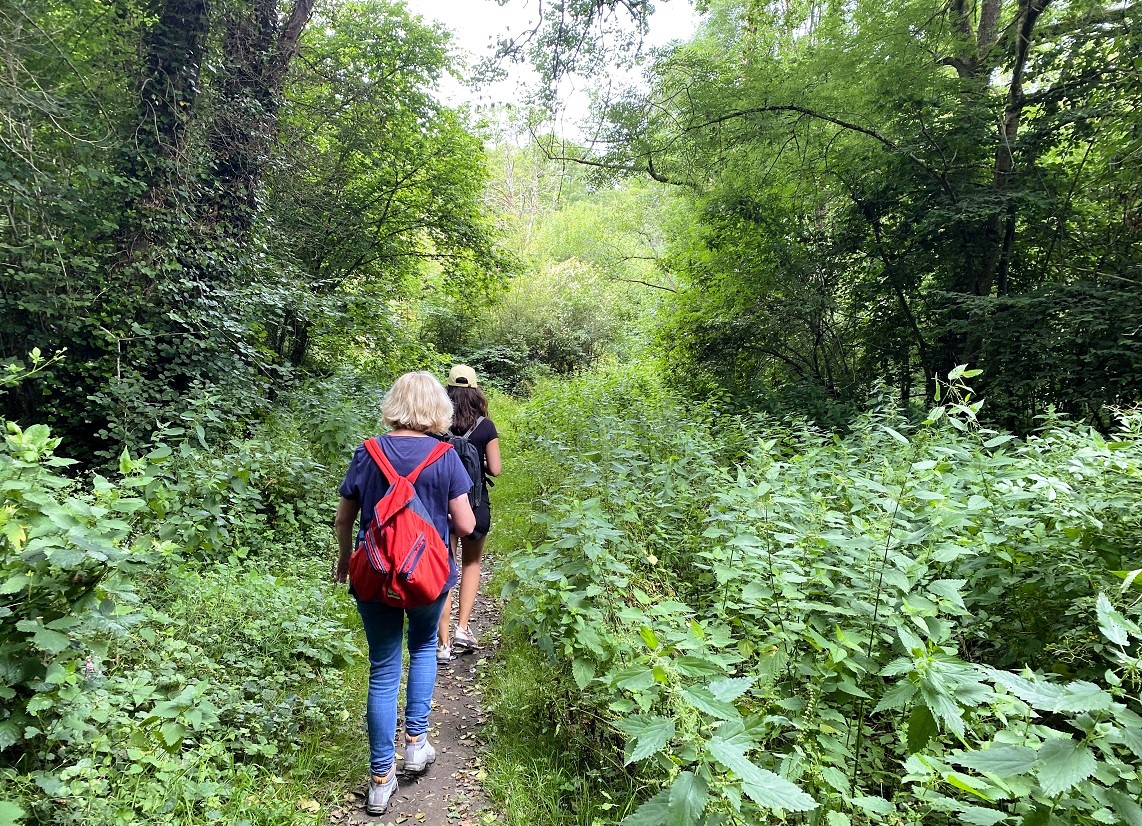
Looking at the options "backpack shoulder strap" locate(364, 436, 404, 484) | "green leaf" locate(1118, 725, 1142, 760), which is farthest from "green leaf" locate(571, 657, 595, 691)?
→ "green leaf" locate(1118, 725, 1142, 760)

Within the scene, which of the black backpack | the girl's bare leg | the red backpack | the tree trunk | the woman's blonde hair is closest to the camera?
the red backpack

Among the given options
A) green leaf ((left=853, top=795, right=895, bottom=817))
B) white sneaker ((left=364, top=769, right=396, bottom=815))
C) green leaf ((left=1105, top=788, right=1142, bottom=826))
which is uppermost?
green leaf ((left=1105, top=788, right=1142, bottom=826))

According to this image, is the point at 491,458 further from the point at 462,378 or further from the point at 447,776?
the point at 447,776

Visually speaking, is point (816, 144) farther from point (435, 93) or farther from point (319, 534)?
Result: point (319, 534)

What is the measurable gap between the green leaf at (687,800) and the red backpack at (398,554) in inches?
53.3

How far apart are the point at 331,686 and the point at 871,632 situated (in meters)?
2.90

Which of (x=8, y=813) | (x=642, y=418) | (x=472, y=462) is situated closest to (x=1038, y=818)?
(x=8, y=813)

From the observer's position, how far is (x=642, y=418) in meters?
7.70

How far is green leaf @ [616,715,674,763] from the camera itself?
138 cm

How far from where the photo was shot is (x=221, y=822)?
2109mm

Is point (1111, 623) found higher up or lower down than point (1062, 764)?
higher up

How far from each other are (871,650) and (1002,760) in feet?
2.81

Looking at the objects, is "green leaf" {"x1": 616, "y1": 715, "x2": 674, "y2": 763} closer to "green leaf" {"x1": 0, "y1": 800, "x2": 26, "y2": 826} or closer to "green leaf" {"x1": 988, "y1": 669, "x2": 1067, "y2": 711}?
"green leaf" {"x1": 988, "y1": 669, "x2": 1067, "y2": 711}

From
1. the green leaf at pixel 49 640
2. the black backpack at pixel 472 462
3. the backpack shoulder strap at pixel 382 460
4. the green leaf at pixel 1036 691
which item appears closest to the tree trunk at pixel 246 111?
the black backpack at pixel 472 462
